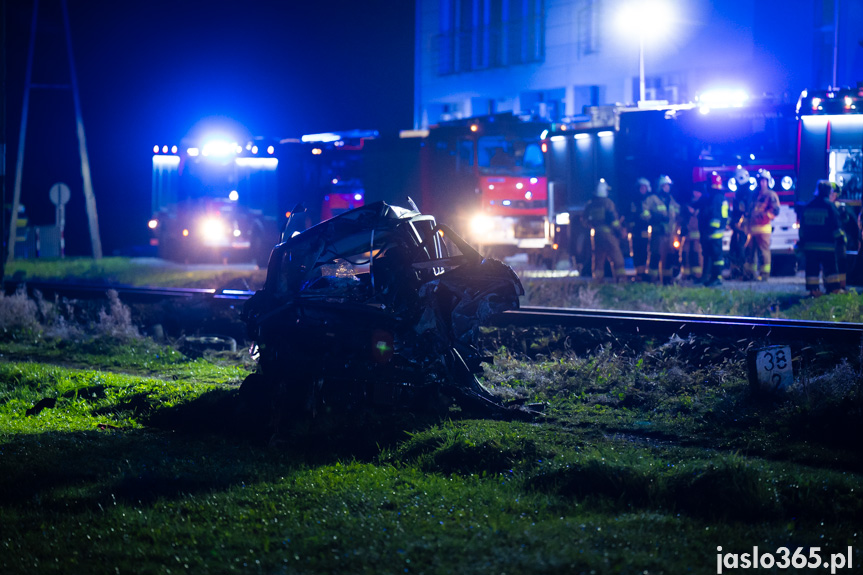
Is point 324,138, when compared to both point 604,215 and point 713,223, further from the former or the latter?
point 713,223

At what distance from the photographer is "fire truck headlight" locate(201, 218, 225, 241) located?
2064cm

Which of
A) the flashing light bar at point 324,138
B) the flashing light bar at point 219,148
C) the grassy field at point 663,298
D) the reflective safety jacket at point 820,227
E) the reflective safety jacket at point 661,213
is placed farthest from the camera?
the flashing light bar at point 219,148

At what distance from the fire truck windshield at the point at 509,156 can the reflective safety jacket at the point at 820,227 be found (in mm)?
5806

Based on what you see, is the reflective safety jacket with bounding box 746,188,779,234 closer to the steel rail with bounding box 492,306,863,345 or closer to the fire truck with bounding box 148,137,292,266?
the steel rail with bounding box 492,306,863,345

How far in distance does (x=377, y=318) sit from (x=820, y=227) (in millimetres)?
8895

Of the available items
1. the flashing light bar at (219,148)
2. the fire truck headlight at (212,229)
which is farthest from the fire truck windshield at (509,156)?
the fire truck headlight at (212,229)

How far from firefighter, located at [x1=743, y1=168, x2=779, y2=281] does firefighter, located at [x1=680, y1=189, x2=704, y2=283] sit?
3.19 feet

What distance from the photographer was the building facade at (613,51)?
23859mm

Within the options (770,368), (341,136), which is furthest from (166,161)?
(770,368)

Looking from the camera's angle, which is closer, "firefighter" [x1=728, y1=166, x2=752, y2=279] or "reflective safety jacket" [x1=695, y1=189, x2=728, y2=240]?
"reflective safety jacket" [x1=695, y1=189, x2=728, y2=240]

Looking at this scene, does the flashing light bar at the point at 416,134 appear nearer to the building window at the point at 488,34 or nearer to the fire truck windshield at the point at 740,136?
the fire truck windshield at the point at 740,136

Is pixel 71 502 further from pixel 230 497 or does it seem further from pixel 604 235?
pixel 604 235

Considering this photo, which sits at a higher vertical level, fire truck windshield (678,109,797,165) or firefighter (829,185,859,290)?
fire truck windshield (678,109,797,165)

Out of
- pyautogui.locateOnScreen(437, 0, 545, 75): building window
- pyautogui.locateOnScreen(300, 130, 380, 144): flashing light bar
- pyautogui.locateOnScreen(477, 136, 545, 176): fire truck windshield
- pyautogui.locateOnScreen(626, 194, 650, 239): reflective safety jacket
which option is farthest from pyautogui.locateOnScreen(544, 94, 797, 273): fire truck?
pyautogui.locateOnScreen(437, 0, 545, 75): building window
